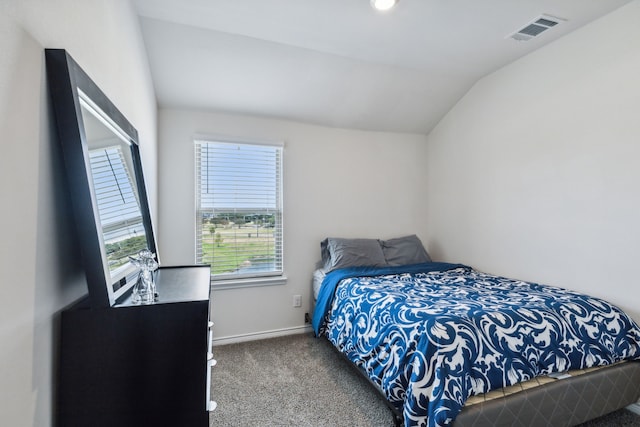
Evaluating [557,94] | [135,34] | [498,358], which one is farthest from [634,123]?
[135,34]

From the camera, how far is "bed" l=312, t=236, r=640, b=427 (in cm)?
151

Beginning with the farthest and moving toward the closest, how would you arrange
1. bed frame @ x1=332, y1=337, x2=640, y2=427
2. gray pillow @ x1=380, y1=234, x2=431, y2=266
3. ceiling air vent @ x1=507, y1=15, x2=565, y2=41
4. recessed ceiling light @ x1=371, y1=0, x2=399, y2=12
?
gray pillow @ x1=380, y1=234, x2=431, y2=266 < ceiling air vent @ x1=507, y1=15, x2=565, y2=41 < recessed ceiling light @ x1=371, y1=0, x2=399, y2=12 < bed frame @ x1=332, y1=337, x2=640, y2=427

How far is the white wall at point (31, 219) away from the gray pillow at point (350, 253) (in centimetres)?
223

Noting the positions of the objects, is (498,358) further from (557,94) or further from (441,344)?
(557,94)

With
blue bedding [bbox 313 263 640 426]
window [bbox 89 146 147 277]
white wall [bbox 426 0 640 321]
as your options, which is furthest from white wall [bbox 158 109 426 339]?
window [bbox 89 146 147 277]

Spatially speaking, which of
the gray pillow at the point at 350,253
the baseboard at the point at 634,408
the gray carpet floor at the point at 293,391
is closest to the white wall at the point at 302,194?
the gray pillow at the point at 350,253

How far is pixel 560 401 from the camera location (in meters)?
1.65

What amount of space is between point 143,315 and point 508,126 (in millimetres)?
3123

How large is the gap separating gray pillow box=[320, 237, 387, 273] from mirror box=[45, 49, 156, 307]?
6.18ft

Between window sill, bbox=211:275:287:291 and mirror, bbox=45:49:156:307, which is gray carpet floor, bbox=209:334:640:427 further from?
mirror, bbox=45:49:156:307

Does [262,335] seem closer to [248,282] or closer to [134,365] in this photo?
[248,282]

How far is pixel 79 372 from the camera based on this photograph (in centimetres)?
90

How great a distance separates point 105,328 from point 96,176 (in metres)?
0.49

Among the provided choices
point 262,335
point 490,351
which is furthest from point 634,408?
point 262,335
